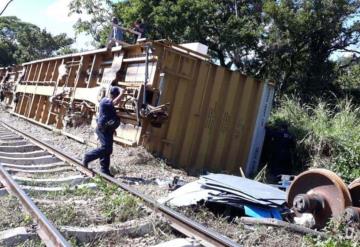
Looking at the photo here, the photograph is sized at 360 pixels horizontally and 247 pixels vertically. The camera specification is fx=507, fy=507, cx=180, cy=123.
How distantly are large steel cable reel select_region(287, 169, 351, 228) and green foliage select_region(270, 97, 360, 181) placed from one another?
3.30m

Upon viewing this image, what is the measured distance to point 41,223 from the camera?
5.14m

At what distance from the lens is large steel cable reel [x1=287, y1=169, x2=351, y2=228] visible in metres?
6.40

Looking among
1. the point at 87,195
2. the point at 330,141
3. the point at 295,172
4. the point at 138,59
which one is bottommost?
the point at 87,195

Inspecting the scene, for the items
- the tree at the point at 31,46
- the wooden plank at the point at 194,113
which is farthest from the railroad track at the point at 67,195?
the tree at the point at 31,46

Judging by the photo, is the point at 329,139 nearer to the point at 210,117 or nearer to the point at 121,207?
the point at 210,117

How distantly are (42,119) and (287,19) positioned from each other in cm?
1037

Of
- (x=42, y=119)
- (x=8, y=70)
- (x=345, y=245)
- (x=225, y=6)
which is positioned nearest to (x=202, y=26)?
(x=225, y=6)

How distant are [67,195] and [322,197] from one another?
3.50 meters

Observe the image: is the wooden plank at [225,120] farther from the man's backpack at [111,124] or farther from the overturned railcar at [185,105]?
the man's backpack at [111,124]

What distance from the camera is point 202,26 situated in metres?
24.0

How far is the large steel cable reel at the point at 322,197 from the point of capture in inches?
252

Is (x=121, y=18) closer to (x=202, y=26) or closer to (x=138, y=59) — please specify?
(x=202, y=26)

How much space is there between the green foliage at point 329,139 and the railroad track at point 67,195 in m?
5.12

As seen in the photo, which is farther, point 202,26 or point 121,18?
point 121,18
